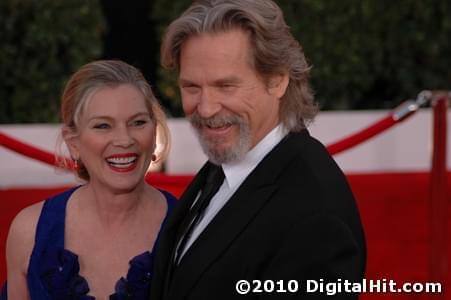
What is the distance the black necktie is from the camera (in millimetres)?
2465

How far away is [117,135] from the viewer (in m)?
2.81

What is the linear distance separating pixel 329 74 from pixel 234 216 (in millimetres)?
4749

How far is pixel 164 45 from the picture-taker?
2.42 metres

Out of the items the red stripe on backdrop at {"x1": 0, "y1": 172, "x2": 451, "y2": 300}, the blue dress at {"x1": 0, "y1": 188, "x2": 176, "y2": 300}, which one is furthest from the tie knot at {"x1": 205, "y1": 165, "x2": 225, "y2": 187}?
the red stripe on backdrop at {"x1": 0, "y1": 172, "x2": 451, "y2": 300}

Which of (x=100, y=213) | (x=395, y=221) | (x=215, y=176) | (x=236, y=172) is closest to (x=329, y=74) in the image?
(x=395, y=221)

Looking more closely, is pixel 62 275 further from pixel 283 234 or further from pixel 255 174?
pixel 283 234

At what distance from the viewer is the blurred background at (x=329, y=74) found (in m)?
5.28

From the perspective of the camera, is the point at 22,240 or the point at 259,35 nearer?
the point at 259,35

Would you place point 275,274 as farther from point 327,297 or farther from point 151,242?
point 151,242

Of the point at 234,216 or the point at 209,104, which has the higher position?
the point at 209,104

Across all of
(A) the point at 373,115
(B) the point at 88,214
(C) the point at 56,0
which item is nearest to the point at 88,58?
(C) the point at 56,0

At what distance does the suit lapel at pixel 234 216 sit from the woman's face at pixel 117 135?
559mm

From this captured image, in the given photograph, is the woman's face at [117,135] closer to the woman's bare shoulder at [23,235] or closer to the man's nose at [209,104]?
the woman's bare shoulder at [23,235]

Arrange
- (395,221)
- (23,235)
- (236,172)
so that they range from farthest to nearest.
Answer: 1. (395,221)
2. (23,235)
3. (236,172)
